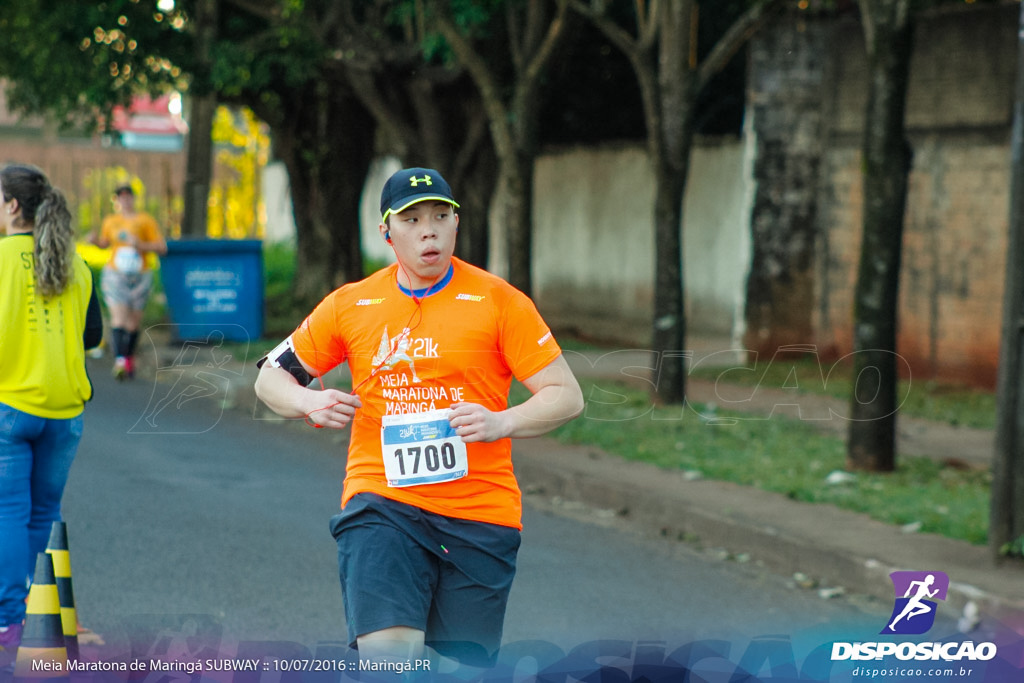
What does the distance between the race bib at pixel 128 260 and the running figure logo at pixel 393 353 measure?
33.4 ft

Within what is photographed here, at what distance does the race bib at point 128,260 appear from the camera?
44.4 ft

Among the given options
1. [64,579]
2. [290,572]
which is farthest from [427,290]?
[290,572]

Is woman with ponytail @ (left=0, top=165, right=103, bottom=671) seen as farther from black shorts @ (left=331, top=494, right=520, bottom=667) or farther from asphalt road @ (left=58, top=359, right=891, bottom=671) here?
black shorts @ (left=331, top=494, right=520, bottom=667)

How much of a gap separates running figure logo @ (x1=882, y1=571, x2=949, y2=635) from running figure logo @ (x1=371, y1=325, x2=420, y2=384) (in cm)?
332

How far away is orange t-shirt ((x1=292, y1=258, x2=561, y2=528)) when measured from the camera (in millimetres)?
3904

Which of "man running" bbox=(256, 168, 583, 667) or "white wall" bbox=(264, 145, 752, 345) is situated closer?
"man running" bbox=(256, 168, 583, 667)

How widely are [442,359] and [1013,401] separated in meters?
3.90

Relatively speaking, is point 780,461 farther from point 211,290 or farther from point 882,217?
point 211,290

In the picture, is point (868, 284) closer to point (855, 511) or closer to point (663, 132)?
point (855, 511)

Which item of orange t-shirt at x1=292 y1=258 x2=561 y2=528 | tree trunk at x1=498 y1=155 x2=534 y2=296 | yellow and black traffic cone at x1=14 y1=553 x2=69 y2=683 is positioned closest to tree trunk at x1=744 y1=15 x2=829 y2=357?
tree trunk at x1=498 y1=155 x2=534 y2=296

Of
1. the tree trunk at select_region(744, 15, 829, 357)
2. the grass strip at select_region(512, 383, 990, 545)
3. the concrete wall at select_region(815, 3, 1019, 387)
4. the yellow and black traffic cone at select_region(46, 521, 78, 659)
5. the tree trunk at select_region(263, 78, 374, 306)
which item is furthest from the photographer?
the tree trunk at select_region(263, 78, 374, 306)

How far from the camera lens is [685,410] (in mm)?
11477

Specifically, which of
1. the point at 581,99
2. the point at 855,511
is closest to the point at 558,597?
the point at 855,511

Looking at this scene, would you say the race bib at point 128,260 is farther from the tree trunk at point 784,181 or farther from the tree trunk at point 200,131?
the tree trunk at point 784,181
